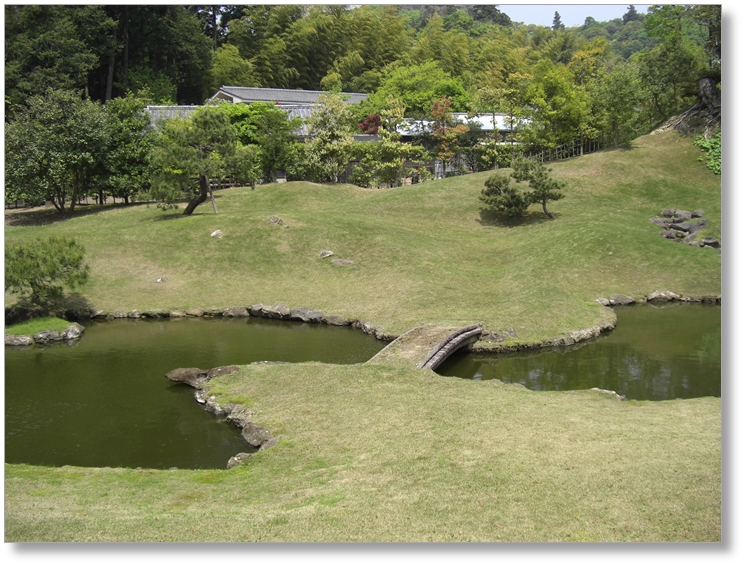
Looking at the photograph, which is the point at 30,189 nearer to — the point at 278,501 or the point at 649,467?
the point at 278,501

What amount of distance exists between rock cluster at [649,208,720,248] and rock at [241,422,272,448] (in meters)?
29.1

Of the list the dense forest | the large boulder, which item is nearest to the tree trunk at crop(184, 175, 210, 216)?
the dense forest

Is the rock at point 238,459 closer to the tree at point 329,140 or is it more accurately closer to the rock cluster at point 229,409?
the rock cluster at point 229,409

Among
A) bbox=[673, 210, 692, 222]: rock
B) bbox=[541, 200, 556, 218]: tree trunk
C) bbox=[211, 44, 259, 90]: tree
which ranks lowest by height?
bbox=[673, 210, 692, 222]: rock

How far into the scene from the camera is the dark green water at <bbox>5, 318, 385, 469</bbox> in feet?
49.9

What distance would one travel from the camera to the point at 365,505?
33.4 feet

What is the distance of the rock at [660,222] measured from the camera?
1507 inches

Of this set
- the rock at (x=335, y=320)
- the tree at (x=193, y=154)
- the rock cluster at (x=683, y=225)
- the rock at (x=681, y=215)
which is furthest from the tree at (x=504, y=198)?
the rock at (x=335, y=320)

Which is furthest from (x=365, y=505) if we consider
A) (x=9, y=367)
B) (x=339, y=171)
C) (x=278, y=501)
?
(x=339, y=171)

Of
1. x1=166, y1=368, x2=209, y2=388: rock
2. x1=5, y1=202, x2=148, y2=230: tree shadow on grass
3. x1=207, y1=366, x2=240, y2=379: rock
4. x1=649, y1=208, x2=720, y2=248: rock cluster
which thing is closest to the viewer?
x1=166, y1=368, x2=209, y2=388: rock

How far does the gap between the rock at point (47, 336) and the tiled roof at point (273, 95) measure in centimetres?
4638

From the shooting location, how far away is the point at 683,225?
37.8 meters

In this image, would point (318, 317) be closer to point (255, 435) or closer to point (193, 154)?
point (255, 435)

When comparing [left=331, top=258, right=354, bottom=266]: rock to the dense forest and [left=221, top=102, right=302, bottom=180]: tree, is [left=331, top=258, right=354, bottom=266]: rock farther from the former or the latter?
[left=221, top=102, right=302, bottom=180]: tree
